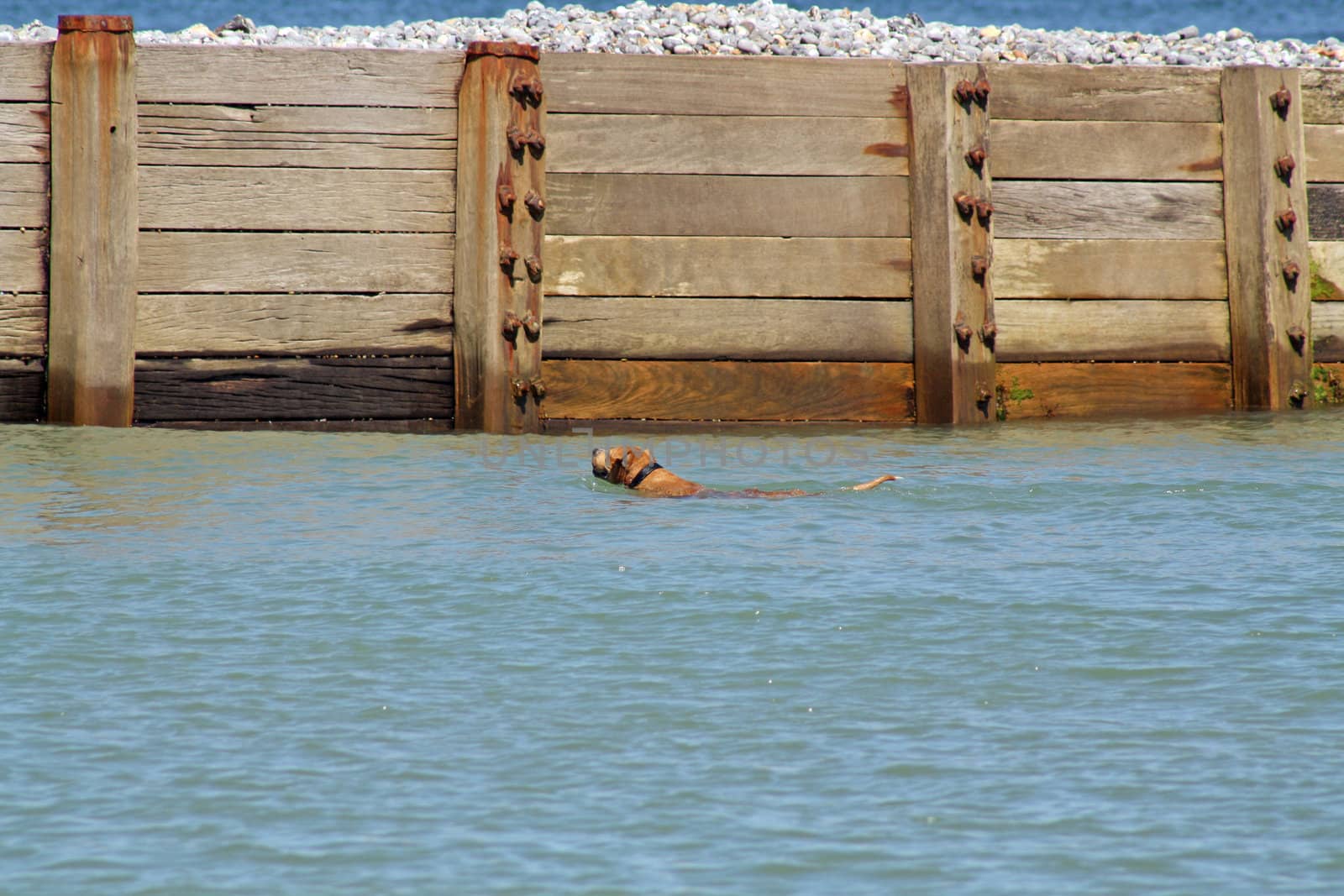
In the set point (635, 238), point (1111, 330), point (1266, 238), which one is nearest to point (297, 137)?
point (635, 238)

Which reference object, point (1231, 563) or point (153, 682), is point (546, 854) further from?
point (1231, 563)

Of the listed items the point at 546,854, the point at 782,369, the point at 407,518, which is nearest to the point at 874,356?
the point at 782,369

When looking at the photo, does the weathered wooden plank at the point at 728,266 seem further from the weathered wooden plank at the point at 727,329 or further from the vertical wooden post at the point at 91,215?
the vertical wooden post at the point at 91,215

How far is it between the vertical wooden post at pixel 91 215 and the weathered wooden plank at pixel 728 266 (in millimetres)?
2567

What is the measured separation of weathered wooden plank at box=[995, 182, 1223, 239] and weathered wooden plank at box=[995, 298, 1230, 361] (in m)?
0.45

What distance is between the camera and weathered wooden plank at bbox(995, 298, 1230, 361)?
380 inches

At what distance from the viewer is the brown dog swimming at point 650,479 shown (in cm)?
729

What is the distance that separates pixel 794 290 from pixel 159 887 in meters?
6.90

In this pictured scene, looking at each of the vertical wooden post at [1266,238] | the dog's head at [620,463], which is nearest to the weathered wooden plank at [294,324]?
the dog's head at [620,463]

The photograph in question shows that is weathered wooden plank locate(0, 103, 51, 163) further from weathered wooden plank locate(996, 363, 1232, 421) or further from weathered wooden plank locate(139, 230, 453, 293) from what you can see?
weathered wooden plank locate(996, 363, 1232, 421)

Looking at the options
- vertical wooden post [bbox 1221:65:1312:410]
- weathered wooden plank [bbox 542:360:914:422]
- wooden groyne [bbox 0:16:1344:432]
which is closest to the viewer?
wooden groyne [bbox 0:16:1344:432]

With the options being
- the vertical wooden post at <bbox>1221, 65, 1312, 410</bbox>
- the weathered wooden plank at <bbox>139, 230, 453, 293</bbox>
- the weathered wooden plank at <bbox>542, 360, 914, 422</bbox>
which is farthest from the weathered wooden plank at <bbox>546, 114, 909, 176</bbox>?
the vertical wooden post at <bbox>1221, 65, 1312, 410</bbox>

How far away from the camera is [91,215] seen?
343 inches

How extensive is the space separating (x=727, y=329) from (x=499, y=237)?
1560mm
